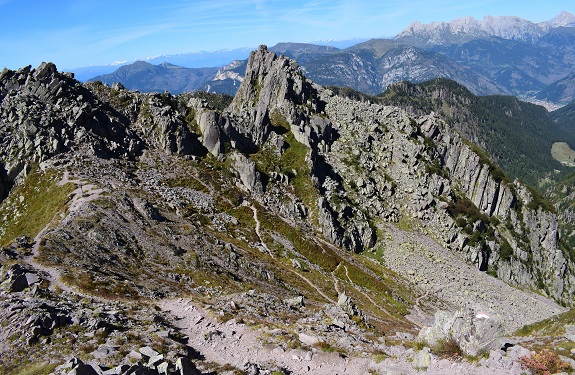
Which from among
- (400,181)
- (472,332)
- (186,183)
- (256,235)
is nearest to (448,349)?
(472,332)

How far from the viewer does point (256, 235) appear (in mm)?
83688

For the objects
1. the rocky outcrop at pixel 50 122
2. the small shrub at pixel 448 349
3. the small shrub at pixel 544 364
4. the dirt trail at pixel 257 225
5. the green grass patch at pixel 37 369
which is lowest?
the dirt trail at pixel 257 225

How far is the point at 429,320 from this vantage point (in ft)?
233

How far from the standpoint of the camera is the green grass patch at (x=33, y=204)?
2446 inches

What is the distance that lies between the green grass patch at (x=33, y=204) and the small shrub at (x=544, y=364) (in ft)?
215

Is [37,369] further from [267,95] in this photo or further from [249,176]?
[267,95]

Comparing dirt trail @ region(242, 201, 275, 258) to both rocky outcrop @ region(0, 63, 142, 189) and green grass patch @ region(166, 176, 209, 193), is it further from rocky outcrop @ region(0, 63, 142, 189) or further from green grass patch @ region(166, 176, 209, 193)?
rocky outcrop @ region(0, 63, 142, 189)


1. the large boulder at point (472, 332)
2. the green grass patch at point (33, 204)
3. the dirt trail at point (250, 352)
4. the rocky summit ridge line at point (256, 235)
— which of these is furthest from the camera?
the green grass patch at point (33, 204)

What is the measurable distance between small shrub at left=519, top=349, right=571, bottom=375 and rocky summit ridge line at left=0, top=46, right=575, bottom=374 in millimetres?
701

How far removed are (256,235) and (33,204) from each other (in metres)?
45.4

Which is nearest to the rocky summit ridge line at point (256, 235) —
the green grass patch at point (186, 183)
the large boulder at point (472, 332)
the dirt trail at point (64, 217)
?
the large boulder at point (472, 332)

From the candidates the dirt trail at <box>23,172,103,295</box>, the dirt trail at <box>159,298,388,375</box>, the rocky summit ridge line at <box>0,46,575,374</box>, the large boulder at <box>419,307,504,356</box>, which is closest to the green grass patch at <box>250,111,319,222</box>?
the rocky summit ridge line at <box>0,46,575,374</box>

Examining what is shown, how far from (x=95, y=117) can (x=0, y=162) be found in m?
24.7

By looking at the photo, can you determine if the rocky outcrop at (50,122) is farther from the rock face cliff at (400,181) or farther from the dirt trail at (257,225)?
the rock face cliff at (400,181)
